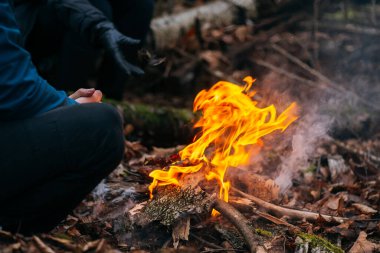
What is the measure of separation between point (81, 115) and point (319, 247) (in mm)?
1618

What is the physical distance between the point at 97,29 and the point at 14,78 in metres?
1.31

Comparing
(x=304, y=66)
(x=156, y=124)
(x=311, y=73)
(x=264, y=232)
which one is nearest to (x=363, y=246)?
(x=264, y=232)

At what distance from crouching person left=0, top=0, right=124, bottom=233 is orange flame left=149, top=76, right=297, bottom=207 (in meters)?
0.69

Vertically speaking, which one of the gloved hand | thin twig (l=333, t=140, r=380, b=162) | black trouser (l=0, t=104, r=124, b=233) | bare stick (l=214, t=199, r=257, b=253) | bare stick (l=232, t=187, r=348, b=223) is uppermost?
the gloved hand

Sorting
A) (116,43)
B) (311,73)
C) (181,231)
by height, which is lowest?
(311,73)

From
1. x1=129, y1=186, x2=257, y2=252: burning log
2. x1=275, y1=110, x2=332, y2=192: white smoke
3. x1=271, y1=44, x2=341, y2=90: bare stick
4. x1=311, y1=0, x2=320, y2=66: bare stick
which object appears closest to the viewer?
x1=129, y1=186, x2=257, y2=252: burning log

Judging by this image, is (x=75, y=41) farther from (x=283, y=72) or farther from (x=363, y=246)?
(x=363, y=246)

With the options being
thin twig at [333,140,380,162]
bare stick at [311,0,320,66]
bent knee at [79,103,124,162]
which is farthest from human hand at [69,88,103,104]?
bare stick at [311,0,320,66]

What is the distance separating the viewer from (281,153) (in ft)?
14.7

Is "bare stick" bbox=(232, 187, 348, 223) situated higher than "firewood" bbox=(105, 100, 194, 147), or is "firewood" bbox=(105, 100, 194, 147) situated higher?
"bare stick" bbox=(232, 187, 348, 223)

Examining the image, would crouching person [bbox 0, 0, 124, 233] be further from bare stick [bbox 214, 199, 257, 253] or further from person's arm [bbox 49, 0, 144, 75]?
bare stick [bbox 214, 199, 257, 253]

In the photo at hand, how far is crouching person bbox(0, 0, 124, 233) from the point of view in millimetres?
2587

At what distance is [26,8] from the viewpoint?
4305 millimetres

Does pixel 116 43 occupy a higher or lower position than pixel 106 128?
higher
